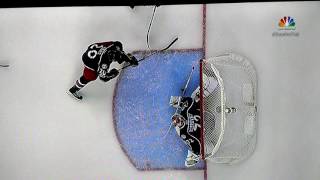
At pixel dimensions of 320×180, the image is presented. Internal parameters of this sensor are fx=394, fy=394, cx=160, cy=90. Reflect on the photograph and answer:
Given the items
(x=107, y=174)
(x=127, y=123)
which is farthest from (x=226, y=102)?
(x=107, y=174)

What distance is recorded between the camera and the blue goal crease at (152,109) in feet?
10.0

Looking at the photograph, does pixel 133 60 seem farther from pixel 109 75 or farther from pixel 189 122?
pixel 189 122

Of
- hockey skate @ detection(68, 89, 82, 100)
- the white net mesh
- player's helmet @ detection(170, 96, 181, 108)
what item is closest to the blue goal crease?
player's helmet @ detection(170, 96, 181, 108)

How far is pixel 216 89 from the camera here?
266 cm

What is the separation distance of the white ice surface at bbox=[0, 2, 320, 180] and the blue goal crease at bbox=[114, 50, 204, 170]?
0.08 m

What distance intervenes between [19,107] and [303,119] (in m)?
2.22

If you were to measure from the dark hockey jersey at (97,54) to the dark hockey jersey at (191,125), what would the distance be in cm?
65

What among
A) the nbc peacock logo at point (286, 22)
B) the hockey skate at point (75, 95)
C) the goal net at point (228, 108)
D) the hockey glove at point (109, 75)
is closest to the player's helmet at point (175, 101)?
the goal net at point (228, 108)

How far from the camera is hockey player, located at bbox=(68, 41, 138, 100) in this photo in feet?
8.98

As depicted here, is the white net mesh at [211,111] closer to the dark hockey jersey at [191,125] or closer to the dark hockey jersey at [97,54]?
the dark hockey jersey at [191,125]

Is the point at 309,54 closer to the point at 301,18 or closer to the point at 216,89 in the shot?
the point at 301,18

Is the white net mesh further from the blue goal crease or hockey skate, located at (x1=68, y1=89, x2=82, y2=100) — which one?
hockey skate, located at (x1=68, y1=89, x2=82, y2=100)

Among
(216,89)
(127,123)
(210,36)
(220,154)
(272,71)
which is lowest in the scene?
(220,154)

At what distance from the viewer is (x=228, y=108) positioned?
106 inches
